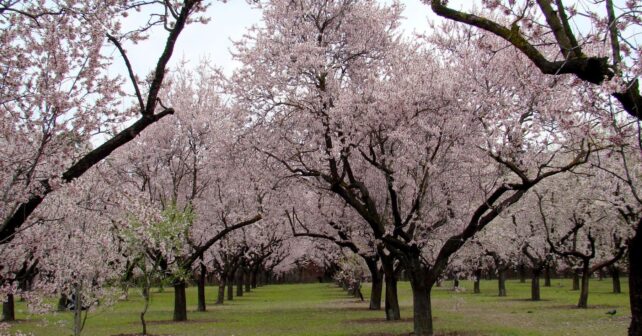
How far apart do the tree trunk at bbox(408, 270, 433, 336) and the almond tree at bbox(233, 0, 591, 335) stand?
3 centimetres

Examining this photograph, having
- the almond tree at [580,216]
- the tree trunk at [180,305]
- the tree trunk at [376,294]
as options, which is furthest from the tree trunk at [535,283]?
the tree trunk at [180,305]

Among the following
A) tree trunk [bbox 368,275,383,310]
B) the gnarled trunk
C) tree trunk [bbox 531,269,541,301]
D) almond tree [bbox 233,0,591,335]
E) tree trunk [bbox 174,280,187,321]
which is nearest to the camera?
almond tree [bbox 233,0,591,335]

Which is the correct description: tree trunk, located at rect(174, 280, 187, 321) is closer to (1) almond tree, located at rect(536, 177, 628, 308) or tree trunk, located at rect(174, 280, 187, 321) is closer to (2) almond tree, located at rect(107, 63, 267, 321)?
(2) almond tree, located at rect(107, 63, 267, 321)

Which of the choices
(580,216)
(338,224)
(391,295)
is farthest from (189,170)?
(580,216)

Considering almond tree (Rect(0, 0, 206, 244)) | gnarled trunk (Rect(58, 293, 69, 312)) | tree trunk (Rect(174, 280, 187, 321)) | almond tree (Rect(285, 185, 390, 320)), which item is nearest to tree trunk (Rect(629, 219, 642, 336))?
almond tree (Rect(0, 0, 206, 244))

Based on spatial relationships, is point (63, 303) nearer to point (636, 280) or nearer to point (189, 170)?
point (189, 170)

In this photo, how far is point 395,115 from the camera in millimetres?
17484

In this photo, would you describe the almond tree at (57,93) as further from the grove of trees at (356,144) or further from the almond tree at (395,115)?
the almond tree at (395,115)

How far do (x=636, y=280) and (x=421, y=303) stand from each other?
33.4 ft

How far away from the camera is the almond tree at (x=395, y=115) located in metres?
16.5

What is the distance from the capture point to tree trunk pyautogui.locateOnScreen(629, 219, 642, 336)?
26.8 ft

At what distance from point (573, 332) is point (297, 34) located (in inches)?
525

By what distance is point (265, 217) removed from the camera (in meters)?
23.9

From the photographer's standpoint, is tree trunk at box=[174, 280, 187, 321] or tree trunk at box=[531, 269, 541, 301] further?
tree trunk at box=[531, 269, 541, 301]
